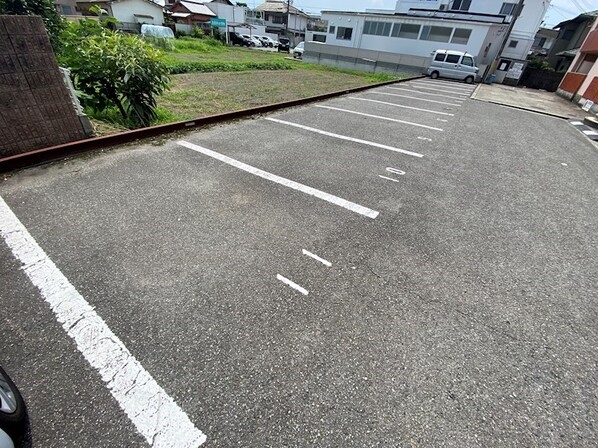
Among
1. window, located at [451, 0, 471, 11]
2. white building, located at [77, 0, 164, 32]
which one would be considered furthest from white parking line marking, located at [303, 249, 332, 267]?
window, located at [451, 0, 471, 11]

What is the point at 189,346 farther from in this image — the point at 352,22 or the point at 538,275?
the point at 352,22

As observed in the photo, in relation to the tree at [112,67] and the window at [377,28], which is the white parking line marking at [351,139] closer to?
the tree at [112,67]

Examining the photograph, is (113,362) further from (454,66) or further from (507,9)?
(507,9)

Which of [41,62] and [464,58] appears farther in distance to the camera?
[464,58]

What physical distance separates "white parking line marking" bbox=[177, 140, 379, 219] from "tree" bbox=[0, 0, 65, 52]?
440 cm

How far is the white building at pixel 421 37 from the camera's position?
61.3 ft

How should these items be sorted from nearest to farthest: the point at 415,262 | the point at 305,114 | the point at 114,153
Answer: the point at 415,262, the point at 114,153, the point at 305,114

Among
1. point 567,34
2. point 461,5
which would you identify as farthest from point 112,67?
point 567,34

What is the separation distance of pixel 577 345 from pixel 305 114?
637cm

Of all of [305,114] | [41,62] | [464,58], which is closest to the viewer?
[41,62]

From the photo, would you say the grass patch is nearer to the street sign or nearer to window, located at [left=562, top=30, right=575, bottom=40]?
the street sign

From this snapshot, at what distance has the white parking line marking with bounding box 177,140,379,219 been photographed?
3.22 meters

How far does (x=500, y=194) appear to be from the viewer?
395 cm

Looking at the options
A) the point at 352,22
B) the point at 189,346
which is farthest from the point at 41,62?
the point at 352,22
